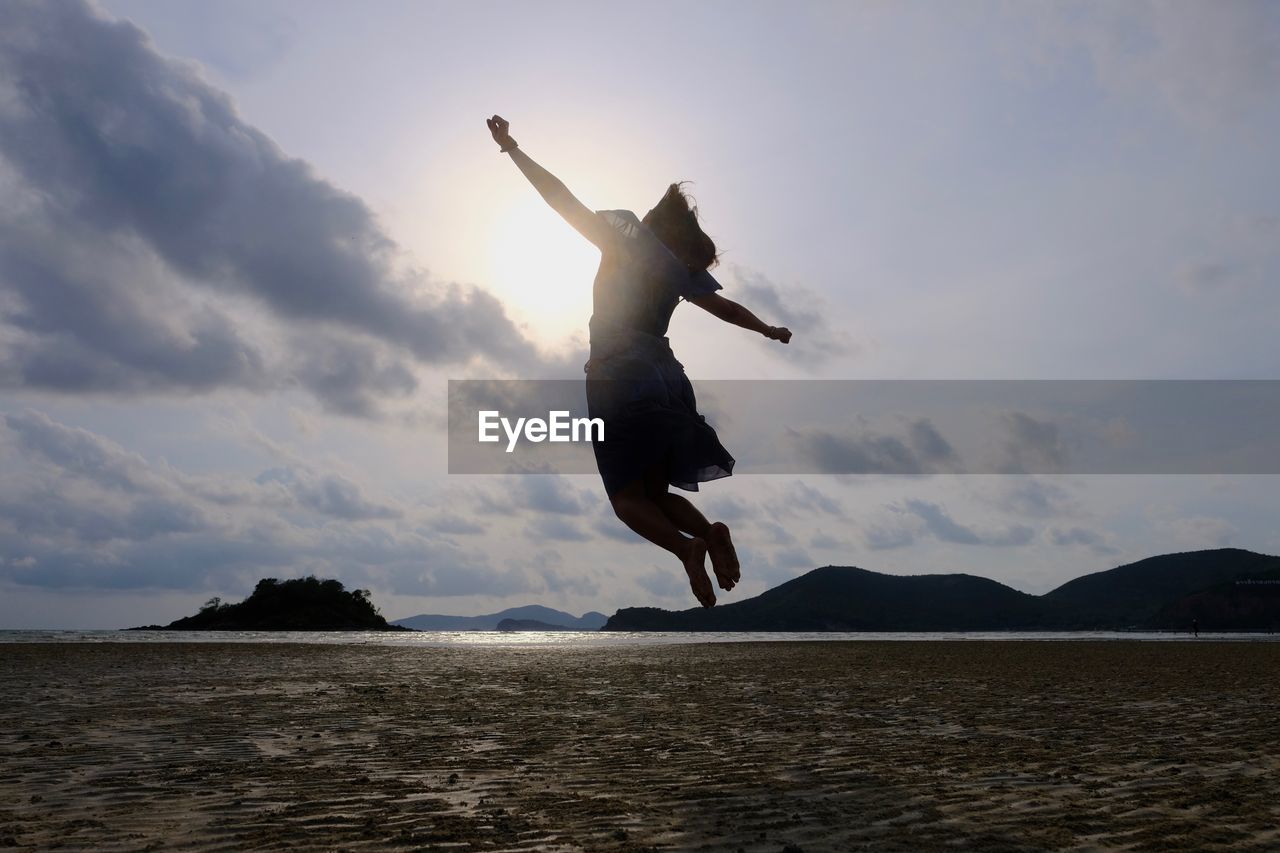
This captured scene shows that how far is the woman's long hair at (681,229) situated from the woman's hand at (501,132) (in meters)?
0.85

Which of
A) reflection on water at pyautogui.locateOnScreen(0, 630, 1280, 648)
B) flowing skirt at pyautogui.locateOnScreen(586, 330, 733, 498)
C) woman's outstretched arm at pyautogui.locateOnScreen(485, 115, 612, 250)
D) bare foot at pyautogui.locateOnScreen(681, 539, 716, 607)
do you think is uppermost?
woman's outstretched arm at pyautogui.locateOnScreen(485, 115, 612, 250)

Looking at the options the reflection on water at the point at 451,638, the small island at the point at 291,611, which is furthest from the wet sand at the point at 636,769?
the small island at the point at 291,611

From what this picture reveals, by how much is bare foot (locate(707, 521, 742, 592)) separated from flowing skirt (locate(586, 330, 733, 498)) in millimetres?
518

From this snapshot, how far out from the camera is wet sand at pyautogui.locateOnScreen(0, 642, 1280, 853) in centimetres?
448

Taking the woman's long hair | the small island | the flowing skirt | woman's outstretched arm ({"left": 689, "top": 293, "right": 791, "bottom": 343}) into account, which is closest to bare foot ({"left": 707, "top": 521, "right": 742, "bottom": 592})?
the flowing skirt

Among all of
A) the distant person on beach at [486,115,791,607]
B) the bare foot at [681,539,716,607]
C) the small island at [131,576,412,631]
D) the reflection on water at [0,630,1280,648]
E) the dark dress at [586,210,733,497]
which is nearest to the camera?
the bare foot at [681,539,716,607]

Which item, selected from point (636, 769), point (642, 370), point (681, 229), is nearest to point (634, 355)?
point (642, 370)

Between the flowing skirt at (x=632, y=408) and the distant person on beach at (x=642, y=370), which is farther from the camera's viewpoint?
the flowing skirt at (x=632, y=408)

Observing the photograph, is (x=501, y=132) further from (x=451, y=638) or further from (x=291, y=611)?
(x=291, y=611)

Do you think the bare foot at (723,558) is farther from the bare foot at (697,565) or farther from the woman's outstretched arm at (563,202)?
the woman's outstretched arm at (563,202)

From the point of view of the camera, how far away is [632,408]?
476cm

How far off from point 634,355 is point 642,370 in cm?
9

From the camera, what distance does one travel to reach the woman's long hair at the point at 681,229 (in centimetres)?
505

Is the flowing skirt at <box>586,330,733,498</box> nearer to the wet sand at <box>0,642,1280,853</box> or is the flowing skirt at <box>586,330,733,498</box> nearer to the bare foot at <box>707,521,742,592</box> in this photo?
the bare foot at <box>707,521,742,592</box>
